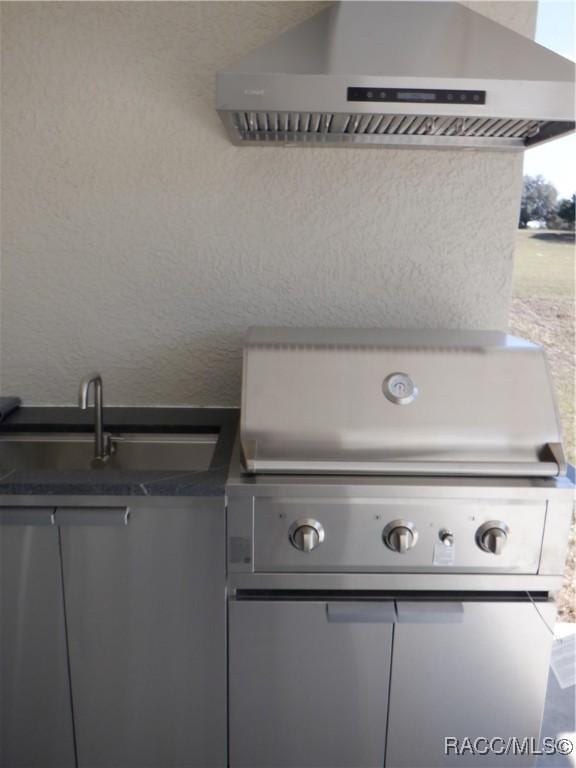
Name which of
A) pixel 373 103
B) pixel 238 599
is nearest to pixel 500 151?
pixel 373 103

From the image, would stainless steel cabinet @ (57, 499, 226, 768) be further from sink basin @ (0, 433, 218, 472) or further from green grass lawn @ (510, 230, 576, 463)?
green grass lawn @ (510, 230, 576, 463)

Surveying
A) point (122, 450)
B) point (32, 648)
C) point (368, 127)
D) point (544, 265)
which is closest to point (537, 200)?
point (544, 265)

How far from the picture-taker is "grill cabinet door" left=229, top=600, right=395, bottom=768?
138 cm

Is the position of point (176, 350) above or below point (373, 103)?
below

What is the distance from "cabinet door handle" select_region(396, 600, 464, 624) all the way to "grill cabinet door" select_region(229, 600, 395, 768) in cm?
3

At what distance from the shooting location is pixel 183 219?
1775mm

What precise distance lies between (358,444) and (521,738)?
2.73ft

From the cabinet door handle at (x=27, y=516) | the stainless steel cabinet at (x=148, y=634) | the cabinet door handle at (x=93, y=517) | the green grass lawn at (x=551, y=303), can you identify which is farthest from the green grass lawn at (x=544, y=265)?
the cabinet door handle at (x=27, y=516)

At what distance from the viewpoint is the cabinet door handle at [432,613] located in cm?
136

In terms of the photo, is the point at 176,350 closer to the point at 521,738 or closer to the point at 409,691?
the point at 409,691

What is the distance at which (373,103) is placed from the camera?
127 cm

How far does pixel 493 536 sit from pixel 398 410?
0.35 meters

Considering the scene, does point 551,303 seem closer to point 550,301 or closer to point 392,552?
point 550,301

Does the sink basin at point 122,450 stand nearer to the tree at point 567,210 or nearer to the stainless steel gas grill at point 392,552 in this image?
the stainless steel gas grill at point 392,552
